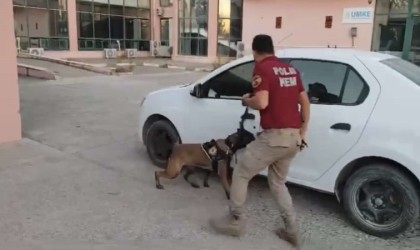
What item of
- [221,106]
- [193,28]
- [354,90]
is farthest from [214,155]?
[193,28]

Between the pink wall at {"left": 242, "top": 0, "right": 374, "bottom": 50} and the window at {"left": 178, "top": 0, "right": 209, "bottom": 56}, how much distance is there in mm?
3242

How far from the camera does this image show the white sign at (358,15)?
68.9 feet

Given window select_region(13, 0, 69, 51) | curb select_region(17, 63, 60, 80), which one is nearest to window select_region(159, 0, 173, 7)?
window select_region(13, 0, 69, 51)

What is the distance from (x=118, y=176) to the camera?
511 centimetres

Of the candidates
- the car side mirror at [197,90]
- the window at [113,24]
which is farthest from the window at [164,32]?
the car side mirror at [197,90]

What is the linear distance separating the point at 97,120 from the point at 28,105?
247 cm

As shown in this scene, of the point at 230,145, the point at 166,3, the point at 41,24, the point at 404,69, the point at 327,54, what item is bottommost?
the point at 230,145

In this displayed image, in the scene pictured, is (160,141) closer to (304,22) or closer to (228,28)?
(304,22)

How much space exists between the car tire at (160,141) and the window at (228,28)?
2222 cm

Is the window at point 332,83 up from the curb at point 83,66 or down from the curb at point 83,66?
up

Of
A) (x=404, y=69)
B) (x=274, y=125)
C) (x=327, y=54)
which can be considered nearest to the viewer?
(x=274, y=125)

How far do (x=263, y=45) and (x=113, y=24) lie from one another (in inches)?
1123

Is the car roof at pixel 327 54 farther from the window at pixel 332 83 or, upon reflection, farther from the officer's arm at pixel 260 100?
the officer's arm at pixel 260 100

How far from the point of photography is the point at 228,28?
1075 inches
